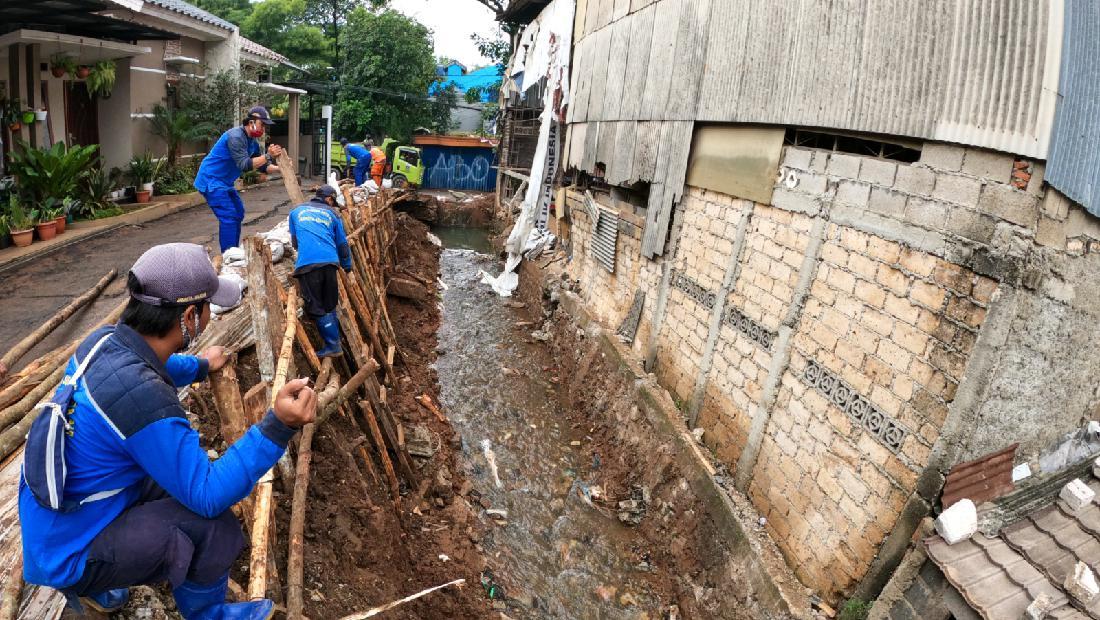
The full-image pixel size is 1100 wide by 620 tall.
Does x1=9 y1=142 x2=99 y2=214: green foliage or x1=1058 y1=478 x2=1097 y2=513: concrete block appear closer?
x1=1058 y1=478 x2=1097 y2=513: concrete block

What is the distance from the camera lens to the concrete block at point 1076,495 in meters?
3.41

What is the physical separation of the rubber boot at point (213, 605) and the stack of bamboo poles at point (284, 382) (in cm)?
11

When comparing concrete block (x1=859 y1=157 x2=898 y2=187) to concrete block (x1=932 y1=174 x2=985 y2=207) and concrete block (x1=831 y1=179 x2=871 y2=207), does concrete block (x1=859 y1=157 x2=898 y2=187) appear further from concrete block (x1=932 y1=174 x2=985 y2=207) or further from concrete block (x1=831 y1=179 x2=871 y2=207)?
concrete block (x1=932 y1=174 x2=985 y2=207)

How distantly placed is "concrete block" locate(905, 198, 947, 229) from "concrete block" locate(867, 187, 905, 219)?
6 cm

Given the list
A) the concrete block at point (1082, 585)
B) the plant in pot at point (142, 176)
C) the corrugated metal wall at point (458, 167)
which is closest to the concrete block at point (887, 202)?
the concrete block at point (1082, 585)

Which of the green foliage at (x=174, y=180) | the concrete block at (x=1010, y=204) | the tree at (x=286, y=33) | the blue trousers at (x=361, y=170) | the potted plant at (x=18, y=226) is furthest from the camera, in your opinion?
the tree at (x=286, y=33)

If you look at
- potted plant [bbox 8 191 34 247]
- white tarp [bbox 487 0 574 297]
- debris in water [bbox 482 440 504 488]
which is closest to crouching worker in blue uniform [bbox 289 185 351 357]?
debris in water [bbox 482 440 504 488]

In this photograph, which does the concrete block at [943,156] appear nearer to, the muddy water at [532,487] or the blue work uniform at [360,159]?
the muddy water at [532,487]

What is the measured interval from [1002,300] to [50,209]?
11002mm

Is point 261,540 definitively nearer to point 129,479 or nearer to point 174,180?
point 129,479

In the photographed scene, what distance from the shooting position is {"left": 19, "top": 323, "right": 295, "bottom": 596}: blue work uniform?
6.23 feet

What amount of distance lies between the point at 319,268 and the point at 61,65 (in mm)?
8302

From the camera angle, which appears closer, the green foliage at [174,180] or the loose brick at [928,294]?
the loose brick at [928,294]

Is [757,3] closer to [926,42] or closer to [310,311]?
[926,42]
